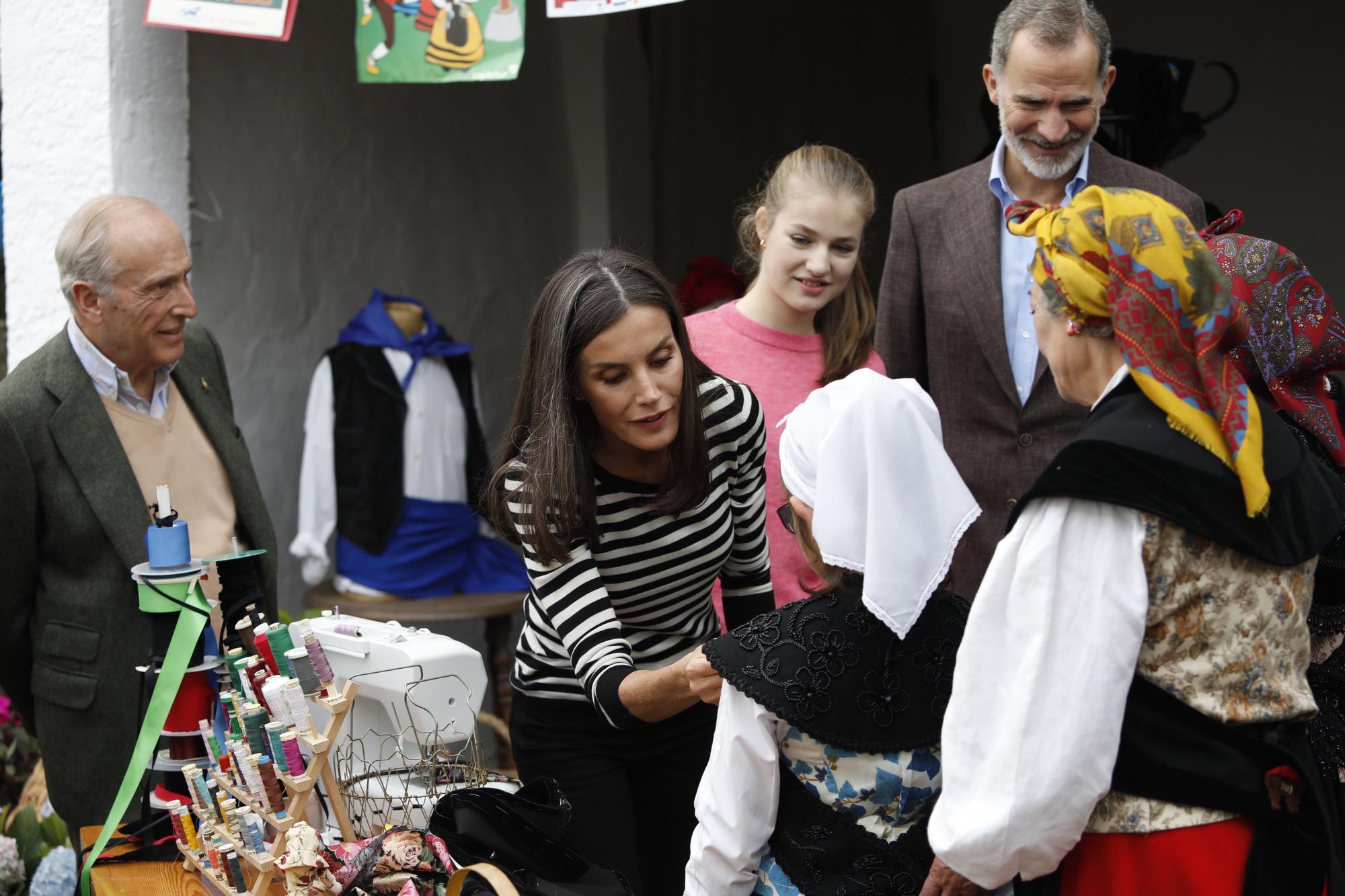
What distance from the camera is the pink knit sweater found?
9.76 feet

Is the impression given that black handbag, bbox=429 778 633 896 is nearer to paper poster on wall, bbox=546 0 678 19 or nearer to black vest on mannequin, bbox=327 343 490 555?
paper poster on wall, bbox=546 0 678 19

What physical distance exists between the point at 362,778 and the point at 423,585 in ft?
8.95

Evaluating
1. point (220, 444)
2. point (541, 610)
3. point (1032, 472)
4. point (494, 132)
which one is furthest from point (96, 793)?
point (494, 132)

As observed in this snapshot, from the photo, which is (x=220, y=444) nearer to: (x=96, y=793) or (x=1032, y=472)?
(x=96, y=793)

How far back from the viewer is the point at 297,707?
2143mm

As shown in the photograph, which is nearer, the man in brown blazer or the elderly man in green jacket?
the man in brown blazer

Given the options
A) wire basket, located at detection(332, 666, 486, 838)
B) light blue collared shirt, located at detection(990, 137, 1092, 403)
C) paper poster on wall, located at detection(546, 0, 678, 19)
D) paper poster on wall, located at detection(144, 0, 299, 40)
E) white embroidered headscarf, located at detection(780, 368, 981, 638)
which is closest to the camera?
white embroidered headscarf, located at detection(780, 368, 981, 638)

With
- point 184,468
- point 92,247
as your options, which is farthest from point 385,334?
point 92,247

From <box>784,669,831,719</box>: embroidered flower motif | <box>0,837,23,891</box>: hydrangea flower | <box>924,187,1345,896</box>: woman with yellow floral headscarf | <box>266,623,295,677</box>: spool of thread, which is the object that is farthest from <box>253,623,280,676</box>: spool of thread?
<box>0,837,23,891</box>: hydrangea flower

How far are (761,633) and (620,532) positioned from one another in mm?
526

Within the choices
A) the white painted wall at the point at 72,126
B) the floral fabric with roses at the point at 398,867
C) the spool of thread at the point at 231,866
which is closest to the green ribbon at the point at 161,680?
the spool of thread at the point at 231,866

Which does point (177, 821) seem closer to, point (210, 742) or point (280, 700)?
point (210, 742)

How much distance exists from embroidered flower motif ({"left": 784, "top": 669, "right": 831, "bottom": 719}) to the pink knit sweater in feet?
3.48

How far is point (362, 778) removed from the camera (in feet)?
8.01
